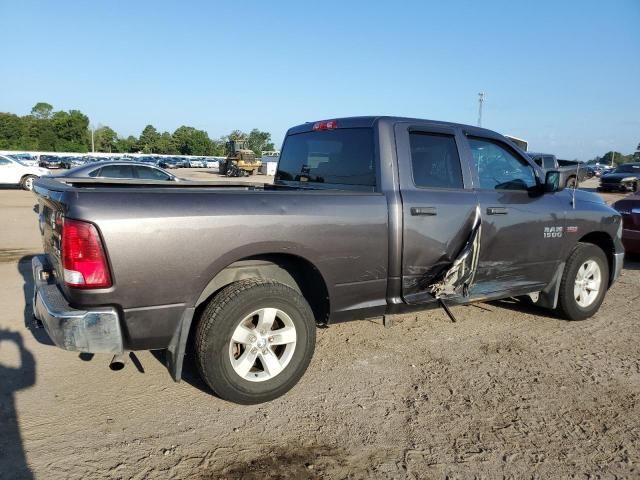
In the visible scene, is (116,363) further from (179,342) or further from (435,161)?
(435,161)

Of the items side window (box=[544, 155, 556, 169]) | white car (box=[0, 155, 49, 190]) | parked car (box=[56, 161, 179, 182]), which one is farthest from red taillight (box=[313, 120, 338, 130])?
white car (box=[0, 155, 49, 190])

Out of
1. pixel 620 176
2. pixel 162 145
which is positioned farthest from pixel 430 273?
pixel 162 145

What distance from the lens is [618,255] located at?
16.5ft

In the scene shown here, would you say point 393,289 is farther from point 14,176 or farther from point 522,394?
point 14,176

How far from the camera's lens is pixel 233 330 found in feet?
9.63

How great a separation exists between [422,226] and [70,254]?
→ 238 cm

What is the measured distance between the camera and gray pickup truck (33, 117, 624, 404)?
261 centimetres

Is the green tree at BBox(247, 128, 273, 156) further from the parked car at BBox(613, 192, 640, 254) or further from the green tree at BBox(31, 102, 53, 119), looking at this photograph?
the parked car at BBox(613, 192, 640, 254)

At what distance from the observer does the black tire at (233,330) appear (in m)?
2.89

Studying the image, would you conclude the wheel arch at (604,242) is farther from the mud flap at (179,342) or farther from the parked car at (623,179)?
the parked car at (623,179)

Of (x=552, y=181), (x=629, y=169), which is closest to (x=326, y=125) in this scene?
(x=552, y=181)

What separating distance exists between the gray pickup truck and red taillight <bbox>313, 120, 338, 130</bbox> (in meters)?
0.01

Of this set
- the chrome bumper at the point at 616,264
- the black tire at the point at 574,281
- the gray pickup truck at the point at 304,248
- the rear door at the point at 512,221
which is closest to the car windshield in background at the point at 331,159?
the gray pickup truck at the point at 304,248

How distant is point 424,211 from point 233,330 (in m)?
1.68
